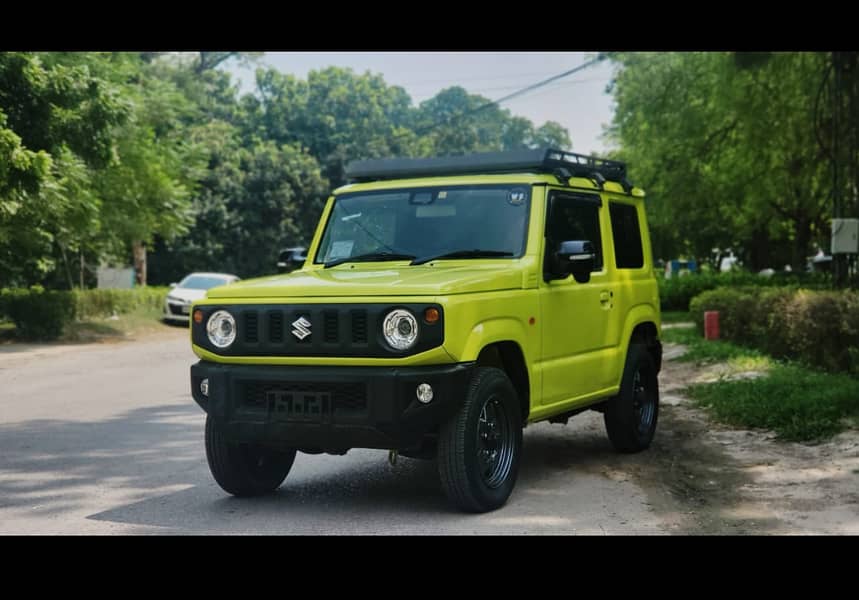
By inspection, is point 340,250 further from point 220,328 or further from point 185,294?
point 185,294

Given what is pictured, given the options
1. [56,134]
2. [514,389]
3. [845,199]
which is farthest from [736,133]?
[514,389]

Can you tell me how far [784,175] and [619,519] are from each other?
22260 mm

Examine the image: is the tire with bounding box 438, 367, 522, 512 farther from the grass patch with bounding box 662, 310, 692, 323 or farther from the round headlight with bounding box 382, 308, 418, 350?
the grass patch with bounding box 662, 310, 692, 323

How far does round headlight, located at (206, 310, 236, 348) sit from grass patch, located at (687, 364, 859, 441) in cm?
569

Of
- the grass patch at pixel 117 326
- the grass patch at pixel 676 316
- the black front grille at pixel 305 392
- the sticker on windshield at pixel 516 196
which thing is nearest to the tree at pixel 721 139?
the grass patch at pixel 676 316

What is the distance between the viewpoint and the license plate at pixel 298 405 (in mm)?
7055

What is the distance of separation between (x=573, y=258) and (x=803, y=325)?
7.50m

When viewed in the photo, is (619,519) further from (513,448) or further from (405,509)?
(405,509)

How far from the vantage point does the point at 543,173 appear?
29.0 ft

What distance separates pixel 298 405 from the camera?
23.4 feet

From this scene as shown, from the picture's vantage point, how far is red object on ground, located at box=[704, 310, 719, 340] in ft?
69.6

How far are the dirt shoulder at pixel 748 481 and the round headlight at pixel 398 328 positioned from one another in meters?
2.02

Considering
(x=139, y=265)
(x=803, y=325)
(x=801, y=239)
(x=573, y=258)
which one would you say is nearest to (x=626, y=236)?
(x=573, y=258)

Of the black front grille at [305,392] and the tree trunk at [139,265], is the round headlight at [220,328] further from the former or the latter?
the tree trunk at [139,265]
